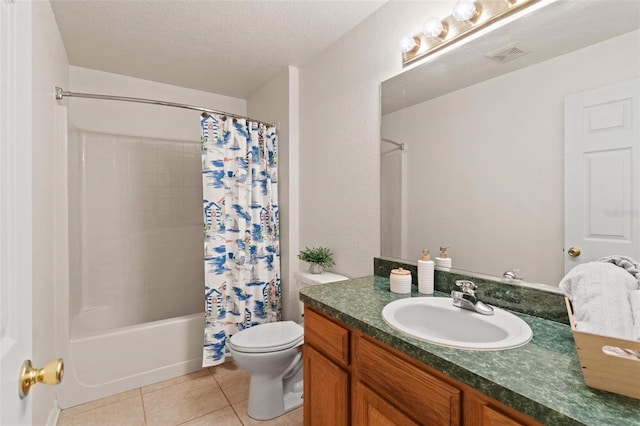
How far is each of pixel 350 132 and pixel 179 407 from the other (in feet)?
6.72

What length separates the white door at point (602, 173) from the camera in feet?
3.02

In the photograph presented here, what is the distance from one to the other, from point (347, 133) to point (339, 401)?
1525mm

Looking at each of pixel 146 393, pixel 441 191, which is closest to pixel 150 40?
pixel 441 191

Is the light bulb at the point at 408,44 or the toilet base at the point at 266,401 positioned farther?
the toilet base at the point at 266,401

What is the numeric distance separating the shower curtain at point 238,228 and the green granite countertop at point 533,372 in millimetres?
1409

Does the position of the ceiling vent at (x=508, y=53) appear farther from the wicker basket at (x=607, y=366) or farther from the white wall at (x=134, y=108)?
the white wall at (x=134, y=108)

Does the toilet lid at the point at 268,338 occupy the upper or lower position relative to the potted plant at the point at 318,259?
lower

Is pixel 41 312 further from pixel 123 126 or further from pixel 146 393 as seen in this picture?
pixel 123 126

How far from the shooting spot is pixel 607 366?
0.63 meters

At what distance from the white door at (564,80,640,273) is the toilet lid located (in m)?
1.40

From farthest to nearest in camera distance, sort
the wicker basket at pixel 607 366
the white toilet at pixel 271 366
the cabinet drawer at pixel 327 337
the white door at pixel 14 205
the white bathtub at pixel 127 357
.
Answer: the white bathtub at pixel 127 357 < the white toilet at pixel 271 366 < the cabinet drawer at pixel 327 337 < the wicker basket at pixel 607 366 < the white door at pixel 14 205

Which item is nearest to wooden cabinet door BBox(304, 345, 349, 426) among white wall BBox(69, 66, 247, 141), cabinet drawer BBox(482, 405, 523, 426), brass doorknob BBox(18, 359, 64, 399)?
cabinet drawer BBox(482, 405, 523, 426)

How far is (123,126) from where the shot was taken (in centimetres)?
276

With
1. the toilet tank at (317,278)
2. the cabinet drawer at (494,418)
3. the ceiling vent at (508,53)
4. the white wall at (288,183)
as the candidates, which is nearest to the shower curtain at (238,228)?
the white wall at (288,183)
